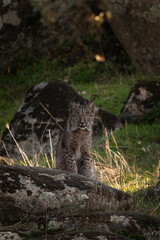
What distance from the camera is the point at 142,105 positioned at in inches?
377

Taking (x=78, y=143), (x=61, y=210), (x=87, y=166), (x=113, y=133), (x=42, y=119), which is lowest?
(x=113, y=133)

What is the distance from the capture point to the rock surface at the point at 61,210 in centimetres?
336

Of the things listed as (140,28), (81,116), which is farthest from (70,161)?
(140,28)

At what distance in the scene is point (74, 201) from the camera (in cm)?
422

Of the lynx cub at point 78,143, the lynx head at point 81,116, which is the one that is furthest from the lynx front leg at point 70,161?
the lynx head at point 81,116

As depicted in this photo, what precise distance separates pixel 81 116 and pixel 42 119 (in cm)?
315

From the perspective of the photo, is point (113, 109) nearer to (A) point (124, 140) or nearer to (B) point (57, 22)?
(A) point (124, 140)

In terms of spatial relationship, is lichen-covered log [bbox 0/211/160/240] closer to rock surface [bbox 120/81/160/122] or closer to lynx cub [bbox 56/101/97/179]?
lynx cub [bbox 56/101/97/179]

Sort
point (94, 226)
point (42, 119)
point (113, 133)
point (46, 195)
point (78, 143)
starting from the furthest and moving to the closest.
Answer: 1. point (113, 133)
2. point (42, 119)
3. point (78, 143)
4. point (46, 195)
5. point (94, 226)

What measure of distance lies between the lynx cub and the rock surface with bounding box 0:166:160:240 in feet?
4.39

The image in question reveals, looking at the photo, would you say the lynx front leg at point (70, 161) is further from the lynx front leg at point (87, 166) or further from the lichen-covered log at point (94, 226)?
the lichen-covered log at point (94, 226)

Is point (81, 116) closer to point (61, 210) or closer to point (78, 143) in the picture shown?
point (78, 143)

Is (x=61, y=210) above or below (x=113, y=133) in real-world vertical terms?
above

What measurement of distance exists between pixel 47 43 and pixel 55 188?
10.6 meters
